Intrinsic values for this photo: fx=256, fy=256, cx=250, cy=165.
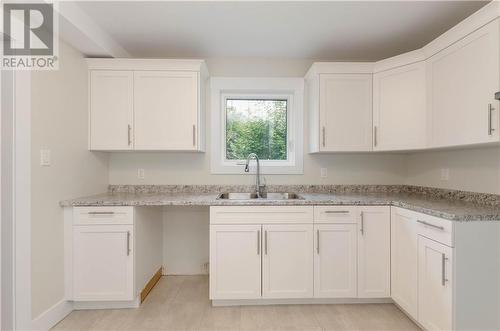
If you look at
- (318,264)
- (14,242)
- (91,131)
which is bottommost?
(318,264)

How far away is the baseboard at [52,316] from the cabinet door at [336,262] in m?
2.01

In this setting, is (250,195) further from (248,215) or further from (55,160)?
(55,160)

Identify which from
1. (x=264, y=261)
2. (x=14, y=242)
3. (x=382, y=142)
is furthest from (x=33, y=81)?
(x=382, y=142)

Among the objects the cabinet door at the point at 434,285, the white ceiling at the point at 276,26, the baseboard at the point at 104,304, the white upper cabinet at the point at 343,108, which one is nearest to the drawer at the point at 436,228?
the cabinet door at the point at 434,285

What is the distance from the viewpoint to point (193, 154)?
2.81m

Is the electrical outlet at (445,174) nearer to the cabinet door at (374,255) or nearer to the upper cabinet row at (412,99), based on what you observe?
the upper cabinet row at (412,99)

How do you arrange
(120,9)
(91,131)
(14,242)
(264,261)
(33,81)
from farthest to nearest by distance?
(91,131) < (264,261) < (120,9) < (33,81) < (14,242)

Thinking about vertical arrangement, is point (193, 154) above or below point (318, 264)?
above

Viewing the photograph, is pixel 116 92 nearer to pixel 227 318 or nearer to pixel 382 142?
pixel 227 318

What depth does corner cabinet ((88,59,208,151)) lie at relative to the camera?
7.84 feet

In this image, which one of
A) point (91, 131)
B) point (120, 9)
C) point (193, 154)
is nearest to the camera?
point (120, 9)

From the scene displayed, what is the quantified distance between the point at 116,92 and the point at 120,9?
28.4 inches

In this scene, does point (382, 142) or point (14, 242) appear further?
point (382, 142)

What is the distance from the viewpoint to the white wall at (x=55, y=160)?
1792 millimetres
